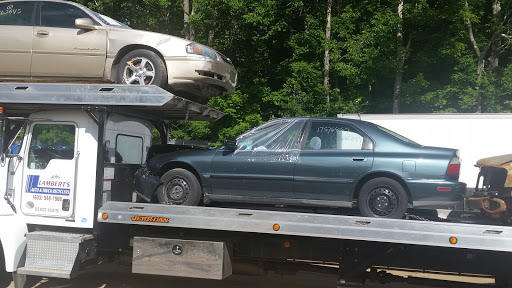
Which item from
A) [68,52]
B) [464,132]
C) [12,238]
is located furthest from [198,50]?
[464,132]

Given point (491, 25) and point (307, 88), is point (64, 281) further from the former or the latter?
point (491, 25)

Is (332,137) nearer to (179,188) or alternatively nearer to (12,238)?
(179,188)

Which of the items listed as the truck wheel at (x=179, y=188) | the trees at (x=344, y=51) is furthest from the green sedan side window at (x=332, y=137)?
the trees at (x=344, y=51)

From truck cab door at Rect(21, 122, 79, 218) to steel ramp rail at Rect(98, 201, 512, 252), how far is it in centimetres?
60

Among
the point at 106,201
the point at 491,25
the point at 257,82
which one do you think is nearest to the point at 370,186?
the point at 106,201

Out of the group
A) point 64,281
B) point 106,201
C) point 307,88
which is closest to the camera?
point 106,201

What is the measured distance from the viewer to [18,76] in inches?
254

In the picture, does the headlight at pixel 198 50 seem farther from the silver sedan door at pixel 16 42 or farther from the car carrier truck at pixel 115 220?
the silver sedan door at pixel 16 42

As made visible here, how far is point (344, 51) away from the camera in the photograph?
19875 mm

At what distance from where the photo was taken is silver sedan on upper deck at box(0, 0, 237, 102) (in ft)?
20.8

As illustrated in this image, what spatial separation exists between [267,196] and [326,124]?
113cm

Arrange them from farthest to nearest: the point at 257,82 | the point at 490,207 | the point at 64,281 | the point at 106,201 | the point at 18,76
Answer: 1. the point at 257,82
2. the point at 64,281
3. the point at 18,76
4. the point at 106,201
5. the point at 490,207

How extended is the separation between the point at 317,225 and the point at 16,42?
4.60m

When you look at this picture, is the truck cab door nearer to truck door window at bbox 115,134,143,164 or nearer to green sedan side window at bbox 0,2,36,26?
truck door window at bbox 115,134,143,164
